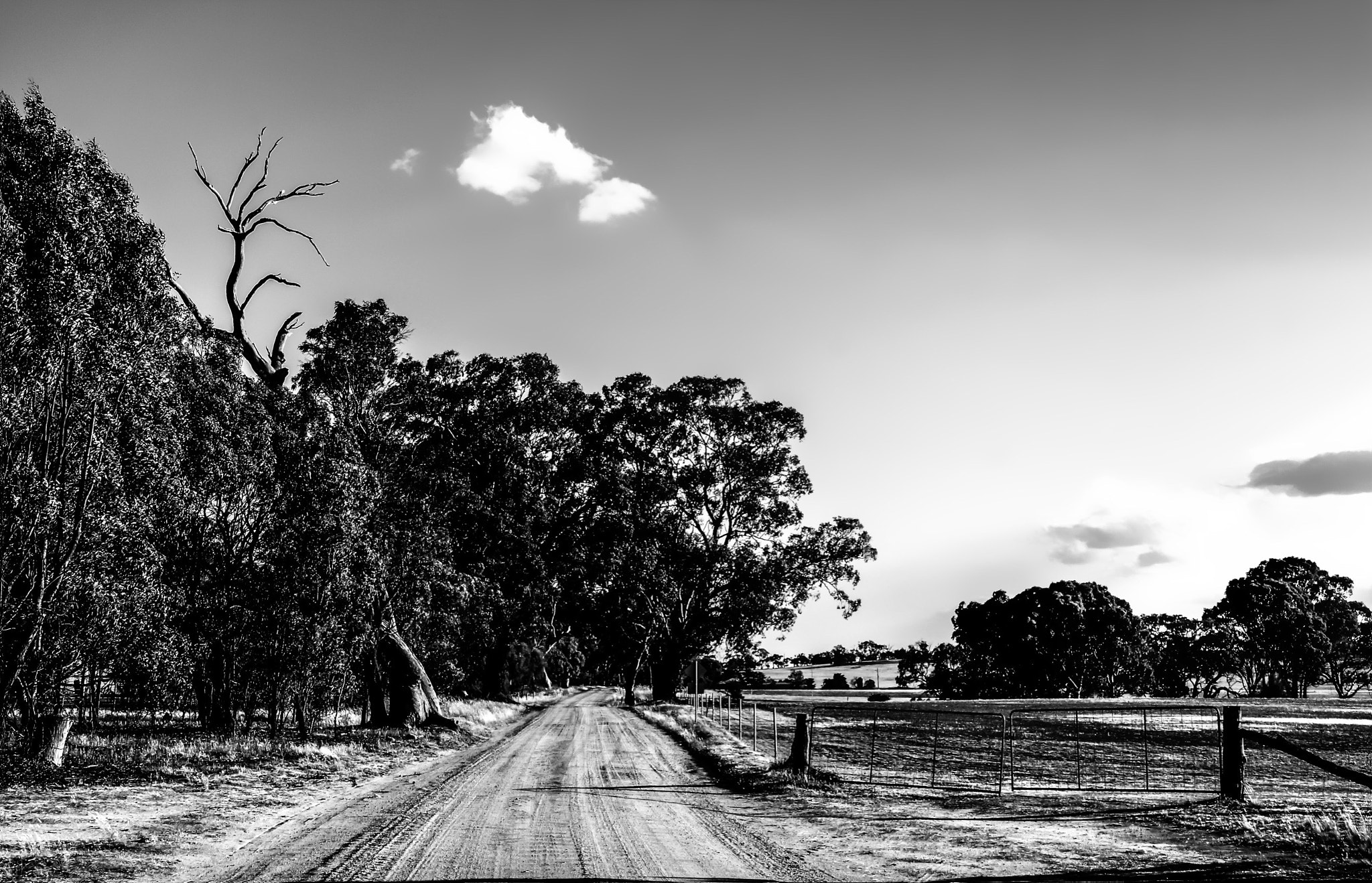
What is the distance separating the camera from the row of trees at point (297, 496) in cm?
1505

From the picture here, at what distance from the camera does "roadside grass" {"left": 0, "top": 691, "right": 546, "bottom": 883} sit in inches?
337

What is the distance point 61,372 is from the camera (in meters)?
15.0

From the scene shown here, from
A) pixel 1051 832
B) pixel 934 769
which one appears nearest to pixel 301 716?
pixel 934 769

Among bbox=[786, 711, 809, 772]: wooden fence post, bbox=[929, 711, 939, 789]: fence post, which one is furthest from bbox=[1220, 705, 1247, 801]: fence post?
bbox=[786, 711, 809, 772]: wooden fence post

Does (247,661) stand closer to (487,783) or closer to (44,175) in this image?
(487,783)

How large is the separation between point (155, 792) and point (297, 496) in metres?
9.64

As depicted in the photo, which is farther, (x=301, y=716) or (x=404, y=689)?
(x=404, y=689)

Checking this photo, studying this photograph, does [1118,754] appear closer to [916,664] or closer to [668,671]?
[668,671]

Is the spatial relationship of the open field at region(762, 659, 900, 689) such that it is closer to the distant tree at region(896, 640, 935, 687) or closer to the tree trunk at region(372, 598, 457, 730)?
the distant tree at region(896, 640, 935, 687)

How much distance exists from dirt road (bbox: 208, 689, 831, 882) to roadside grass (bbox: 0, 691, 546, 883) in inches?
35.4

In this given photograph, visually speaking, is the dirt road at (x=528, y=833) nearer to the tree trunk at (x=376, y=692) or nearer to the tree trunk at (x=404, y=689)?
the tree trunk at (x=404, y=689)

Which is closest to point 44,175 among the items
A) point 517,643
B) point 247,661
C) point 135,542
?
point 135,542

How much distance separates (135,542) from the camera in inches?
638

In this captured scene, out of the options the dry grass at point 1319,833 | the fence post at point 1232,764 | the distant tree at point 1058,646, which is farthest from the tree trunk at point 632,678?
the dry grass at point 1319,833
